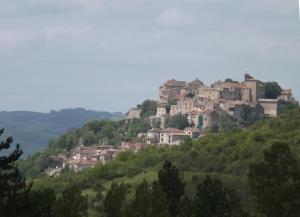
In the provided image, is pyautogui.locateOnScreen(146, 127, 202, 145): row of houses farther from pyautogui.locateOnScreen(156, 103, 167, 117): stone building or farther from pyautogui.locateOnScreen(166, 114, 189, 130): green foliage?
pyautogui.locateOnScreen(156, 103, 167, 117): stone building

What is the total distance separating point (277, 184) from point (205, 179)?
782 centimetres

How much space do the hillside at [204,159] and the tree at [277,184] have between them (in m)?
28.7

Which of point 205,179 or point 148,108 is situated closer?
point 205,179

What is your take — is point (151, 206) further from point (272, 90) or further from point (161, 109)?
point (161, 109)

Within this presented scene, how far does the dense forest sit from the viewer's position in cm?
3594

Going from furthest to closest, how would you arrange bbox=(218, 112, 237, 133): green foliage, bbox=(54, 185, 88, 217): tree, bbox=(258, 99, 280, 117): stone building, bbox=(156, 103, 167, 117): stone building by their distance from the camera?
1. bbox=(156, 103, 167, 117): stone building
2. bbox=(258, 99, 280, 117): stone building
3. bbox=(218, 112, 237, 133): green foliage
4. bbox=(54, 185, 88, 217): tree

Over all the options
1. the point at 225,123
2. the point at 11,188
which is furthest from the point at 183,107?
the point at 11,188

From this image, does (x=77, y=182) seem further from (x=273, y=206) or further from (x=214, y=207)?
(x=273, y=206)

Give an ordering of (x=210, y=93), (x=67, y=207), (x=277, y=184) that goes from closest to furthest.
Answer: (x=277, y=184) < (x=67, y=207) < (x=210, y=93)

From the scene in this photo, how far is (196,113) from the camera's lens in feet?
415

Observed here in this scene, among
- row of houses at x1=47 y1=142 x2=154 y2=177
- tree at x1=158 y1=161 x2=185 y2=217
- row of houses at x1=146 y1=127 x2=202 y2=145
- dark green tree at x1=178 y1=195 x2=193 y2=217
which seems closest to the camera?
dark green tree at x1=178 y1=195 x2=193 y2=217

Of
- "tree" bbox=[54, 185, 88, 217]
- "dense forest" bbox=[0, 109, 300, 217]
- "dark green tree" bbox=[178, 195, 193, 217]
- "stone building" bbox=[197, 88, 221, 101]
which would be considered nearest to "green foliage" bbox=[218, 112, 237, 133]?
"stone building" bbox=[197, 88, 221, 101]

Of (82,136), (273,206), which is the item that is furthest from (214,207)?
(82,136)

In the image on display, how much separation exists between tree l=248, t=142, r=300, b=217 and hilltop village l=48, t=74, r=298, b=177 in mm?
79226
